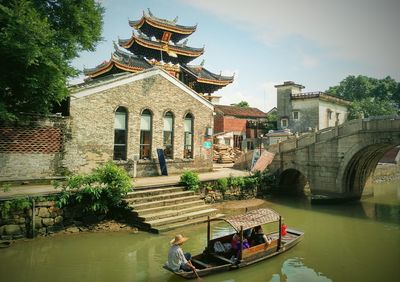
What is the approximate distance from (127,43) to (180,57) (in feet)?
16.2

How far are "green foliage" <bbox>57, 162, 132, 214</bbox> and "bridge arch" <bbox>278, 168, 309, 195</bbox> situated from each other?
39.3 feet

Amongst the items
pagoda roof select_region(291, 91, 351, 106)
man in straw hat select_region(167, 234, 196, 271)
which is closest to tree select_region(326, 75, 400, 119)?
pagoda roof select_region(291, 91, 351, 106)

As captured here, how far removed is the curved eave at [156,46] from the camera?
80.0ft

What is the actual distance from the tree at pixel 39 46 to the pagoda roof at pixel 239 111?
840 inches

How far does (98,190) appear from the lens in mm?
11570

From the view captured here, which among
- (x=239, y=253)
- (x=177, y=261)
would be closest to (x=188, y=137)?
(x=239, y=253)

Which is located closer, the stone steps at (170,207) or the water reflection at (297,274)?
the water reflection at (297,274)

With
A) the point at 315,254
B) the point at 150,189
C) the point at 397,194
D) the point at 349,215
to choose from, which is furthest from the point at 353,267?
the point at 397,194

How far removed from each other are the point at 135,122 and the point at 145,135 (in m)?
1.07

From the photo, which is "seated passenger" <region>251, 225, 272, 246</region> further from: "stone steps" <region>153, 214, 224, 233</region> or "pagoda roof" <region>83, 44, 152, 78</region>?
"pagoda roof" <region>83, 44, 152, 78</region>

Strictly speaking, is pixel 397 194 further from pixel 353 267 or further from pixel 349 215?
pixel 353 267

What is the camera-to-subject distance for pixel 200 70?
94.2 feet

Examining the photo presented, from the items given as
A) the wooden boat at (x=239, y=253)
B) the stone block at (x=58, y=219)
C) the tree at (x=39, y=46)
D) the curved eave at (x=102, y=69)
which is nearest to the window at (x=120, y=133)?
the tree at (x=39, y=46)

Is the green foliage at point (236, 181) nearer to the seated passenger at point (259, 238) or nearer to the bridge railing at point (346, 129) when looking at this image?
the bridge railing at point (346, 129)
